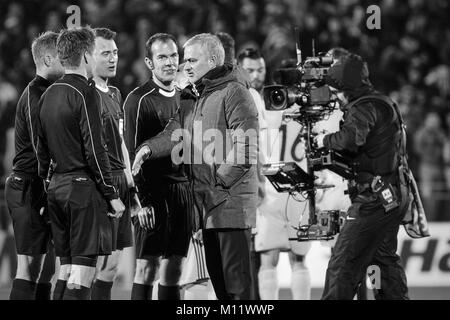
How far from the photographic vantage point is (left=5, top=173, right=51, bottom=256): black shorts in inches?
273

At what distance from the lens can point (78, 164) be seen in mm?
6363

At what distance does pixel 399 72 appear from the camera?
14.6m

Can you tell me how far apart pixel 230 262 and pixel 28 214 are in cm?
166

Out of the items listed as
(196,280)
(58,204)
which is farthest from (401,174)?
(58,204)

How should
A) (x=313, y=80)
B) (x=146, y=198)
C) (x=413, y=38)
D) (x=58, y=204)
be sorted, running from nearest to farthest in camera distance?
1. (x=58, y=204)
2. (x=313, y=80)
3. (x=146, y=198)
4. (x=413, y=38)

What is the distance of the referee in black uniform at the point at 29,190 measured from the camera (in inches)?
274

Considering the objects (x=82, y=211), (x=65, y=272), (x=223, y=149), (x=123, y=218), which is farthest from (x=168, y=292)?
(x=223, y=149)

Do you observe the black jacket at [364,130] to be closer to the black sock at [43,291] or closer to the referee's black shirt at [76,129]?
the referee's black shirt at [76,129]

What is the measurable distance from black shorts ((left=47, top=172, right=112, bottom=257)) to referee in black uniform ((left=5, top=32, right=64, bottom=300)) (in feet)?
1.97

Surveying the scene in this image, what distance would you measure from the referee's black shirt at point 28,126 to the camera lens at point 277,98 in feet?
5.60

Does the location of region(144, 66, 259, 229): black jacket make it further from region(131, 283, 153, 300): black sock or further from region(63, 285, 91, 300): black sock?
region(131, 283, 153, 300): black sock

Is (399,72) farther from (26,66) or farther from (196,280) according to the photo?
(196,280)

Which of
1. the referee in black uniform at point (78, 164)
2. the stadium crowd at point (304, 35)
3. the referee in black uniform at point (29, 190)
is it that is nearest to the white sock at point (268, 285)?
the referee in black uniform at point (29, 190)

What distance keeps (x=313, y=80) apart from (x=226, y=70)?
2.24 feet
